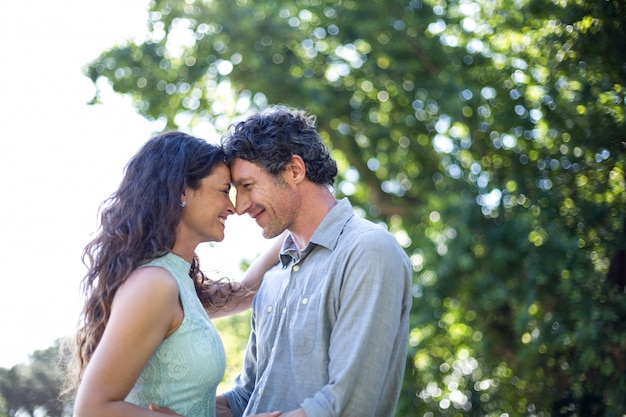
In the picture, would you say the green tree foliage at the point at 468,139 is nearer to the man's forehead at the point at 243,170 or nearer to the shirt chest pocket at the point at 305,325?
the man's forehead at the point at 243,170

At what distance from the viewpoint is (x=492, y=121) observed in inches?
207

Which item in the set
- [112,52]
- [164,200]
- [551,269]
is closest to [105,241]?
[164,200]

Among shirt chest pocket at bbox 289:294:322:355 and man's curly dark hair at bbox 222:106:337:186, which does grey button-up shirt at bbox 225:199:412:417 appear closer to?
shirt chest pocket at bbox 289:294:322:355

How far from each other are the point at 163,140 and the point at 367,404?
3.34 ft

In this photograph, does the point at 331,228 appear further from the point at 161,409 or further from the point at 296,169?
the point at 161,409

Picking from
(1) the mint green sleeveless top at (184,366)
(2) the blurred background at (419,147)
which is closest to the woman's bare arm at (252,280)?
(1) the mint green sleeveless top at (184,366)

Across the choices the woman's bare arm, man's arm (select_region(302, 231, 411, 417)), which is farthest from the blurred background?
man's arm (select_region(302, 231, 411, 417))

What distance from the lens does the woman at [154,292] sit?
2.00 metres

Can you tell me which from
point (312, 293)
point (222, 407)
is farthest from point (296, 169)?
point (222, 407)

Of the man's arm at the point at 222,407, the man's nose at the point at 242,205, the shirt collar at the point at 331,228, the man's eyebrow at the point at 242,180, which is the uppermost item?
the man's eyebrow at the point at 242,180

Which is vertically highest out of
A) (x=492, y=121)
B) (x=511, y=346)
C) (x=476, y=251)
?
→ (x=492, y=121)

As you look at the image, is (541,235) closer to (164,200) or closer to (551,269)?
(551,269)

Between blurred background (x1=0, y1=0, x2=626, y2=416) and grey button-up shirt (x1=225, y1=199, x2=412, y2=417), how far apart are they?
1.33 metres

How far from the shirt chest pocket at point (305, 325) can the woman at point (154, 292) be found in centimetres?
23
